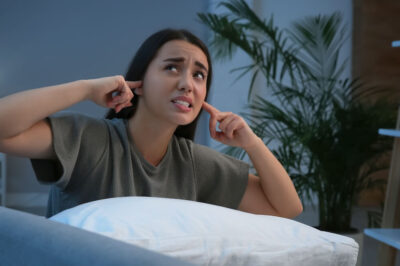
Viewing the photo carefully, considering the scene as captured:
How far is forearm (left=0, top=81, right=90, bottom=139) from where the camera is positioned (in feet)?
2.99

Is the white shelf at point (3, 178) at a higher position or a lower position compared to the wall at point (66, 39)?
lower

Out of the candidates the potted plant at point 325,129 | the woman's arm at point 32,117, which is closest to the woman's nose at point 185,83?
the woman's arm at point 32,117

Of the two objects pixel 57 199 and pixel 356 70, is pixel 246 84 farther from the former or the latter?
pixel 57 199

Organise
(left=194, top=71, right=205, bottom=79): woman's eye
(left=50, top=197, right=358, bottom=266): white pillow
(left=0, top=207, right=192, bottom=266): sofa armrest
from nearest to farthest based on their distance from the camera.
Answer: (left=0, top=207, right=192, bottom=266): sofa armrest
(left=50, top=197, right=358, bottom=266): white pillow
(left=194, top=71, right=205, bottom=79): woman's eye

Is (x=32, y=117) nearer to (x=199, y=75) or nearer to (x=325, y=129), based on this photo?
(x=199, y=75)

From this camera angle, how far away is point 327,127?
247cm

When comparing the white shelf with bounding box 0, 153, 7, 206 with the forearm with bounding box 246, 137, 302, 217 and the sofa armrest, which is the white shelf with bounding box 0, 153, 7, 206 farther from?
the sofa armrest

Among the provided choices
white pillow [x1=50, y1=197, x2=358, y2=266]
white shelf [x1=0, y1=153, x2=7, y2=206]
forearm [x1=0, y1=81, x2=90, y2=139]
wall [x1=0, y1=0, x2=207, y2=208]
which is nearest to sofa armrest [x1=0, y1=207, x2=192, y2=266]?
white pillow [x1=50, y1=197, x2=358, y2=266]

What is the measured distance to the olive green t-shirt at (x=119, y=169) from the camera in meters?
0.99

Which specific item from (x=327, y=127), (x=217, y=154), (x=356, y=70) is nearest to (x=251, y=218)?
(x=217, y=154)

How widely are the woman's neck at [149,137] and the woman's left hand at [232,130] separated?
0.46 ft

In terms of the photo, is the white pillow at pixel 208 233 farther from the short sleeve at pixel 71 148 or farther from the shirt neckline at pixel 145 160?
the shirt neckline at pixel 145 160

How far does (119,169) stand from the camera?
3.49 feet

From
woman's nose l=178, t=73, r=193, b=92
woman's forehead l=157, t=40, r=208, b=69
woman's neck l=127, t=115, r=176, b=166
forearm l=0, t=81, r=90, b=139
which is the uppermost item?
woman's forehead l=157, t=40, r=208, b=69
